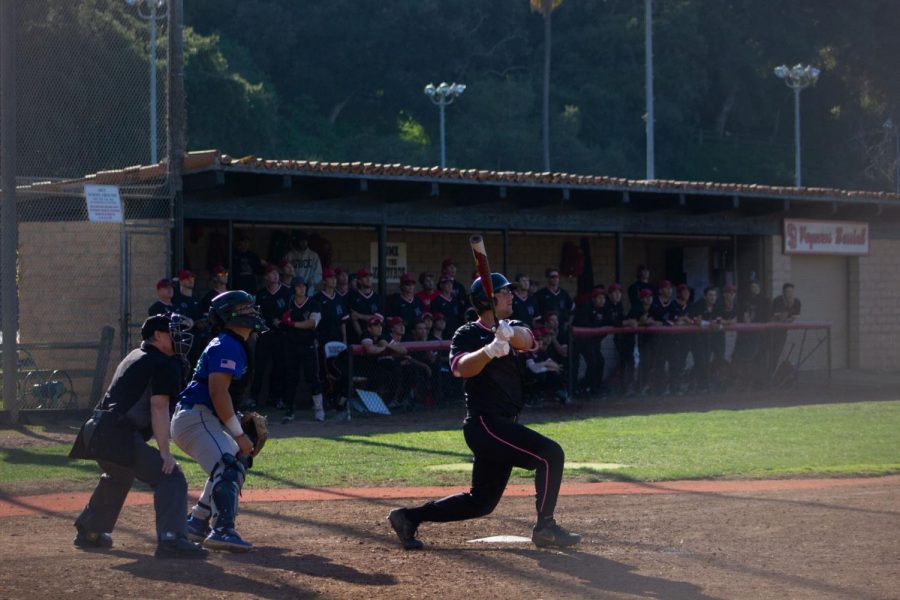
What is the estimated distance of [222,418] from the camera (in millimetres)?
7043

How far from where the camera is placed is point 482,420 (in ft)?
23.5

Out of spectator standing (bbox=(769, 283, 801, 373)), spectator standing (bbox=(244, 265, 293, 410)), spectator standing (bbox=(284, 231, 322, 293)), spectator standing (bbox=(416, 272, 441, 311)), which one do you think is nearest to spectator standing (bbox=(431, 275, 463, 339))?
spectator standing (bbox=(416, 272, 441, 311))

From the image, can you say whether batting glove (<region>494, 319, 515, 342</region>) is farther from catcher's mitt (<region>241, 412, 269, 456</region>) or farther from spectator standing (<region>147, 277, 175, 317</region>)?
spectator standing (<region>147, 277, 175, 317</region>)

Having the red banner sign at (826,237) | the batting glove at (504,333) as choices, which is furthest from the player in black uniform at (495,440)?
the red banner sign at (826,237)

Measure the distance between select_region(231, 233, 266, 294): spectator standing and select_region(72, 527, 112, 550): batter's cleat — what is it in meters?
9.21

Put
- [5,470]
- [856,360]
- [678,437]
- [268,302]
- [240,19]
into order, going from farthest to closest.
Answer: [240,19] → [856,360] → [268,302] → [678,437] → [5,470]

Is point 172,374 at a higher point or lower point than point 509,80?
lower

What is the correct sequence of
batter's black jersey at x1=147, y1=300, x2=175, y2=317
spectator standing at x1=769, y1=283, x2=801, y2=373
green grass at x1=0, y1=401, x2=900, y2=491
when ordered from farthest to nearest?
spectator standing at x1=769, y1=283, x2=801, y2=373, batter's black jersey at x1=147, y1=300, x2=175, y2=317, green grass at x1=0, y1=401, x2=900, y2=491

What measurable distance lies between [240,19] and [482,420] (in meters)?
43.6

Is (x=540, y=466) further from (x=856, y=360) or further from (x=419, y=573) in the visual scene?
(x=856, y=360)

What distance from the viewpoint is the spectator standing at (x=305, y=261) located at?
17766 millimetres

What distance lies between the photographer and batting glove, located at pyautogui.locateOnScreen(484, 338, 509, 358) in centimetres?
670

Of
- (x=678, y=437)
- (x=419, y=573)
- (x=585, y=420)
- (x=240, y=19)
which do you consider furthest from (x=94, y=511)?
(x=240, y=19)

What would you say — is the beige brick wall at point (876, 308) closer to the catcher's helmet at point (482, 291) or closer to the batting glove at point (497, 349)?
the catcher's helmet at point (482, 291)
